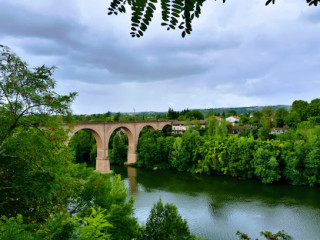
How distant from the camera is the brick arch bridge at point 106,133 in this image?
28808mm

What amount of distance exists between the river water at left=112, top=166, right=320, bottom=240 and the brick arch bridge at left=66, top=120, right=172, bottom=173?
15.1 feet

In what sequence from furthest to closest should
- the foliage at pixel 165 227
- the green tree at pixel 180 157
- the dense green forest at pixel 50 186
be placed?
the green tree at pixel 180 157 → the foliage at pixel 165 227 → the dense green forest at pixel 50 186

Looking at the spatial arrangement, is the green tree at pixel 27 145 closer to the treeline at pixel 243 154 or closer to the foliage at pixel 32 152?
the foliage at pixel 32 152

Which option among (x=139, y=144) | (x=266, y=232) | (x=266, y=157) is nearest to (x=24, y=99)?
(x=266, y=232)

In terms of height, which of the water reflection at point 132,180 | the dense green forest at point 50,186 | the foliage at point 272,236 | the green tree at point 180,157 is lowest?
the water reflection at point 132,180

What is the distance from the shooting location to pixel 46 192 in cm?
537

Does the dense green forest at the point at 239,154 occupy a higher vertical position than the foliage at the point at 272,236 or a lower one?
higher

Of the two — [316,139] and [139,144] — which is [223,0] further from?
[139,144]

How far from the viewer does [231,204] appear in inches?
720

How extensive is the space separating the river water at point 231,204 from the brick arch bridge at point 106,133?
459 centimetres

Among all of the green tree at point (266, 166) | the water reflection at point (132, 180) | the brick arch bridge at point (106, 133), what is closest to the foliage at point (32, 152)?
the water reflection at point (132, 180)

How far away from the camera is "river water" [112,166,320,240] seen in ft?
47.5

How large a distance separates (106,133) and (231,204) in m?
16.9

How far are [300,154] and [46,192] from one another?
75.2 ft
